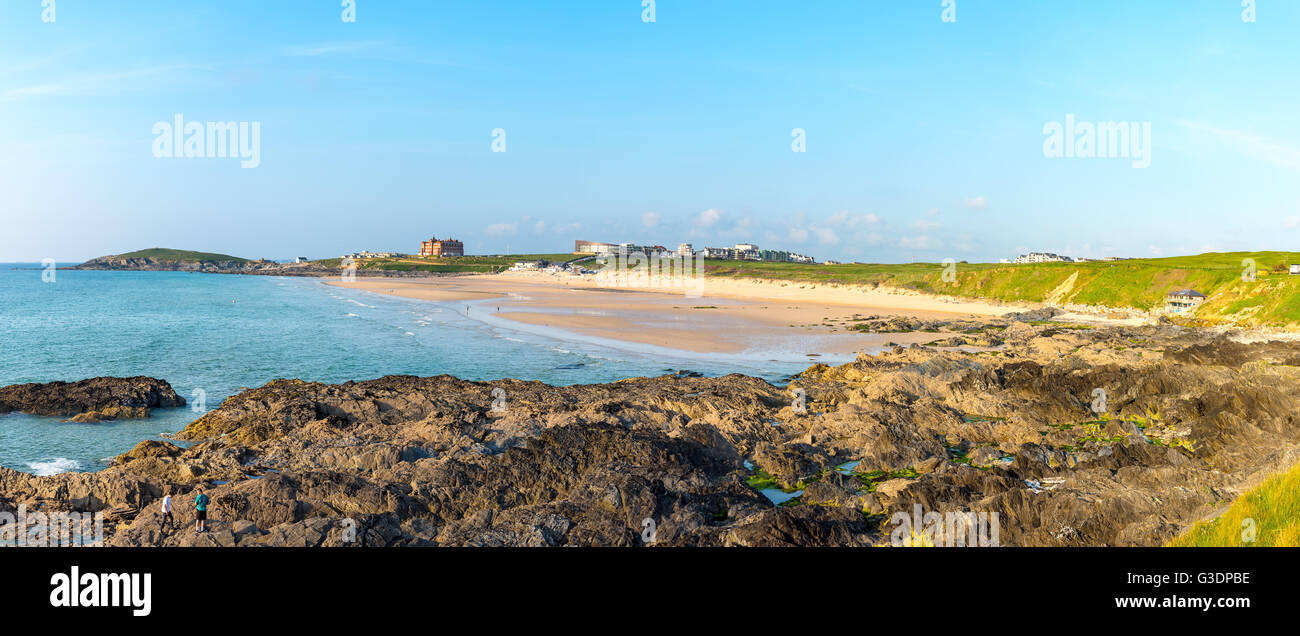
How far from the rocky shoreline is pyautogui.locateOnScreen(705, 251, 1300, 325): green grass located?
1337 inches

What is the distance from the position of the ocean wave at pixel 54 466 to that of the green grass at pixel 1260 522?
88.4ft

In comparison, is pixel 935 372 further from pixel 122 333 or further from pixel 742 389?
pixel 122 333

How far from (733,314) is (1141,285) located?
44.9m

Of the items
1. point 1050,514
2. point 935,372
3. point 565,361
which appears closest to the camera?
point 1050,514

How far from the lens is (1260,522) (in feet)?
31.1

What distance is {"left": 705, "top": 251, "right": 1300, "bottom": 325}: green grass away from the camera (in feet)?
186

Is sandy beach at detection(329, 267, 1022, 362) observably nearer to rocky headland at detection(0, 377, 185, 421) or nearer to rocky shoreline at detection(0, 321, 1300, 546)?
rocky shoreline at detection(0, 321, 1300, 546)

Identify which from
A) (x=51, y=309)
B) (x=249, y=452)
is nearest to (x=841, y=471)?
(x=249, y=452)

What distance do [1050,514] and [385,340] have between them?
159 feet

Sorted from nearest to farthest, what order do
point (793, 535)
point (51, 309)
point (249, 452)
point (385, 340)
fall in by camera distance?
point (793, 535) → point (249, 452) → point (385, 340) → point (51, 309)

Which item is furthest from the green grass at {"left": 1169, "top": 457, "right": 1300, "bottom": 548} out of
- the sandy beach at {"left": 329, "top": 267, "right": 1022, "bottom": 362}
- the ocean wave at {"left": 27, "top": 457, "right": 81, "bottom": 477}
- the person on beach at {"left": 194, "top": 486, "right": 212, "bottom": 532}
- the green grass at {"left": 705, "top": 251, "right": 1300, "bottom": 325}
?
the green grass at {"left": 705, "top": 251, "right": 1300, "bottom": 325}

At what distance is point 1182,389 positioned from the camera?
2661 centimetres

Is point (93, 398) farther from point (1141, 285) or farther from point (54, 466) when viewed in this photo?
point (1141, 285)

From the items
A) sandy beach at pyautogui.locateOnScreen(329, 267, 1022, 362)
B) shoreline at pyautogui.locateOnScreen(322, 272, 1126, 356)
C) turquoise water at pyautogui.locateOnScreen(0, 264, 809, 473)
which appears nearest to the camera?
turquoise water at pyautogui.locateOnScreen(0, 264, 809, 473)
